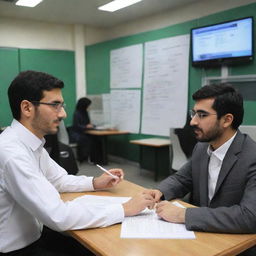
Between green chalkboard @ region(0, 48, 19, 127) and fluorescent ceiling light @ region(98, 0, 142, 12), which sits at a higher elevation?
fluorescent ceiling light @ region(98, 0, 142, 12)

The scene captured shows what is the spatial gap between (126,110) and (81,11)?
1.96 m

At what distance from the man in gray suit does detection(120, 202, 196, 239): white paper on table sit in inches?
1.3

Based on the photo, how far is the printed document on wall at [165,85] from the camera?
4547mm

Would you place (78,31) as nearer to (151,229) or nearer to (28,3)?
(28,3)

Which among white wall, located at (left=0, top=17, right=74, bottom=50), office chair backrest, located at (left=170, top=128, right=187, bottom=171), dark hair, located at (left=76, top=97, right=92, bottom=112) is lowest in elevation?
office chair backrest, located at (left=170, top=128, right=187, bottom=171)

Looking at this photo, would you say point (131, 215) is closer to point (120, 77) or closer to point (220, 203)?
point (220, 203)

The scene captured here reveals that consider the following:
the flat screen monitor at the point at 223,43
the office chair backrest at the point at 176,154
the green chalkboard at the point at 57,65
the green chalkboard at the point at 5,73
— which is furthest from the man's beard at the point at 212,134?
the green chalkboard at the point at 57,65

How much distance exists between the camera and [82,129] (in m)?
5.80

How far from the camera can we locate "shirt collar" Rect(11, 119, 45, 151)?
52.2 inches

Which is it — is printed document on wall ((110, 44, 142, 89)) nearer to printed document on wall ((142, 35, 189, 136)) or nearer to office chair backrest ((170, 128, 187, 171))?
printed document on wall ((142, 35, 189, 136))

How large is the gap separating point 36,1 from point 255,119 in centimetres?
371

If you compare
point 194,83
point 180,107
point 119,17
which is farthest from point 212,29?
point 119,17

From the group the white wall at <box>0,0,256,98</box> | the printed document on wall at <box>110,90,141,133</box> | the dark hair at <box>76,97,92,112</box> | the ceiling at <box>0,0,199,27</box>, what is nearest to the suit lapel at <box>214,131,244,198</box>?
the white wall at <box>0,0,256,98</box>

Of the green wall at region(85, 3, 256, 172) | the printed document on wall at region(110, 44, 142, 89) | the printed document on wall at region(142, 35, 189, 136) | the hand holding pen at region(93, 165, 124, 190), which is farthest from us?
the printed document on wall at region(110, 44, 142, 89)
